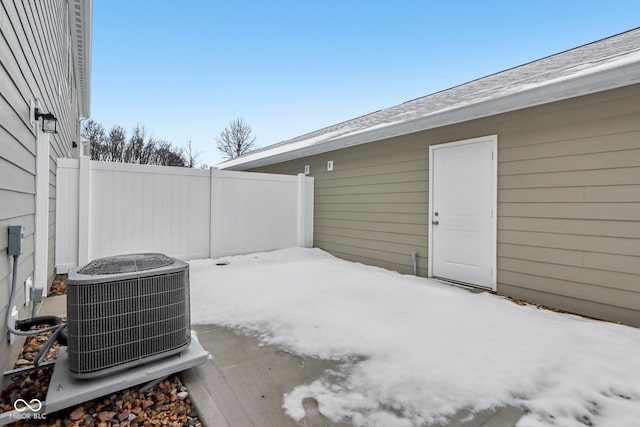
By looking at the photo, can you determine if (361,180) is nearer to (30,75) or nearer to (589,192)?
(589,192)

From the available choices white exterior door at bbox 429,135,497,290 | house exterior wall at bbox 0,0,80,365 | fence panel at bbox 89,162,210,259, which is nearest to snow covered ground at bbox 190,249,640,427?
white exterior door at bbox 429,135,497,290

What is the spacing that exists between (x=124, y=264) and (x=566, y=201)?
13.1 ft

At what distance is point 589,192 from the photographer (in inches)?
123

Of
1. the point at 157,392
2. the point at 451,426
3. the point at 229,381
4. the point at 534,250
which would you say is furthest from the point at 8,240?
the point at 534,250

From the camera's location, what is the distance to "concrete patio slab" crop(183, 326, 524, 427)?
1.52m

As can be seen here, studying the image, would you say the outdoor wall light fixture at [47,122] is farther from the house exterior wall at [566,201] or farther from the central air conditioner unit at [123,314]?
the house exterior wall at [566,201]

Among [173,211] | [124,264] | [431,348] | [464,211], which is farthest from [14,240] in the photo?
[464,211]

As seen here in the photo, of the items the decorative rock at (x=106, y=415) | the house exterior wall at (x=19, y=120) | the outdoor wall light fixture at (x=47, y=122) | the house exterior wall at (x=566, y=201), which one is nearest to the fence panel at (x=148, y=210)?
the house exterior wall at (x=19, y=120)

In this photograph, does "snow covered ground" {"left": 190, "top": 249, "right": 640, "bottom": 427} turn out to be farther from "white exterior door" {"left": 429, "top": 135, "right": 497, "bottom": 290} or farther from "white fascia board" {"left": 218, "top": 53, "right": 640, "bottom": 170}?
"white fascia board" {"left": 218, "top": 53, "right": 640, "bottom": 170}

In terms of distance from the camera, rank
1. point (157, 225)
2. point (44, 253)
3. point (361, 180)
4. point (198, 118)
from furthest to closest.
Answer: point (198, 118)
point (361, 180)
point (157, 225)
point (44, 253)

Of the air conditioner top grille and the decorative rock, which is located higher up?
the air conditioner top grille

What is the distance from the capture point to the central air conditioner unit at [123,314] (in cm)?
154

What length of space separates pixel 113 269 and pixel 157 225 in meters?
3.73

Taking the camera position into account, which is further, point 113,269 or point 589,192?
point 589,192
